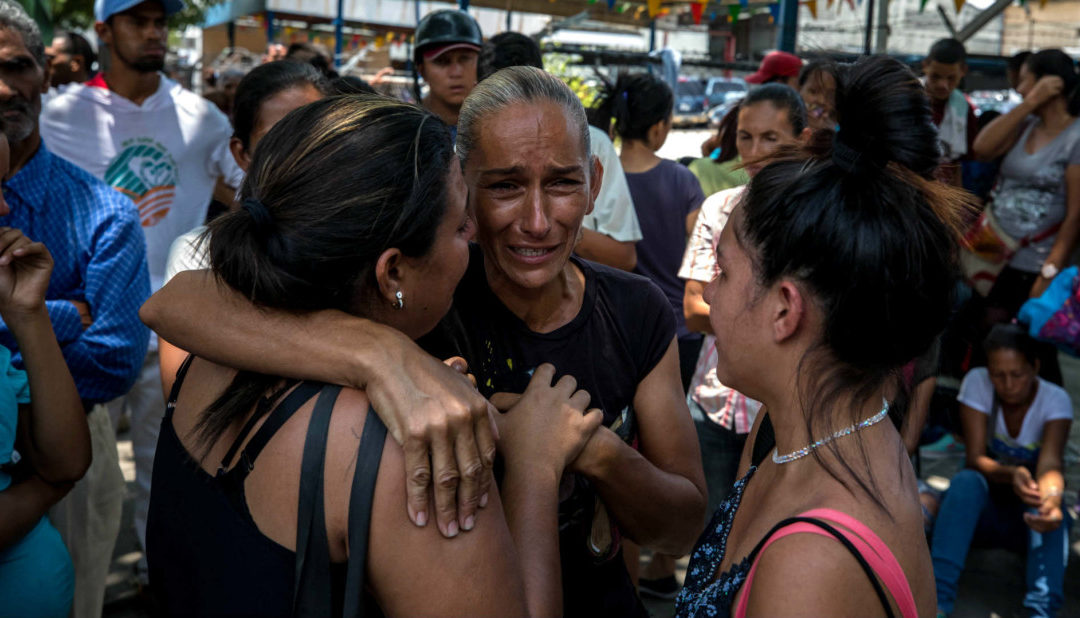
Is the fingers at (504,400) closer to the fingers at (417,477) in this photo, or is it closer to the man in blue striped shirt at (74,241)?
the fingers at (417,477)

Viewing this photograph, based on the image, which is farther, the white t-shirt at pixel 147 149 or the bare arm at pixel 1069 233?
the bare arm at pixel 1069 233

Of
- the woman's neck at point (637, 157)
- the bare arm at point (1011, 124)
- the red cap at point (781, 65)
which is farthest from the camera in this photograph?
the red cap at point (781, 65)

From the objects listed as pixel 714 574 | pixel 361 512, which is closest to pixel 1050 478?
pixel 714 574

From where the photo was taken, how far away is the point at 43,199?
7.99 feet

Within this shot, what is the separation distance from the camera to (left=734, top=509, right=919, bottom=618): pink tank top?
1176 mm

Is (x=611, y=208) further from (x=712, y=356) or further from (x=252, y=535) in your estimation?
(x=252, y=535)

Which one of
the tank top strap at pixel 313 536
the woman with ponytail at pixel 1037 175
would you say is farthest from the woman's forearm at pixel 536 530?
the woman with ponytail at pixel 1037 175

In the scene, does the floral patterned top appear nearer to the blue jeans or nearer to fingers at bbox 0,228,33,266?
fingers at bbox 0,228,33,266

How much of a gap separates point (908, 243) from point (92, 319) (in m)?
2.12

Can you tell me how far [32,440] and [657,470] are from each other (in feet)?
4.64

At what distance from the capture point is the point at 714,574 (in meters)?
1.46

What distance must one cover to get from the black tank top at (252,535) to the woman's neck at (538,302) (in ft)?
2.17

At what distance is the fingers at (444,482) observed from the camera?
1.19 metres

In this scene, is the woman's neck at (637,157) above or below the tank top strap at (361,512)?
above
